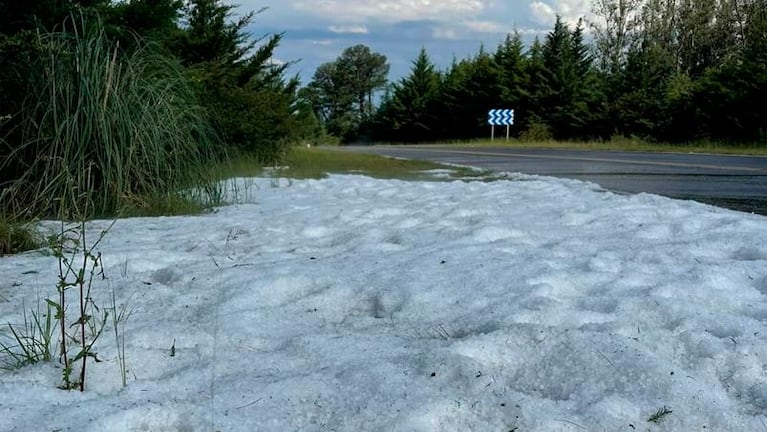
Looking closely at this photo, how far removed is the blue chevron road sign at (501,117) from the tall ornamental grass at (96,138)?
28746 millimetres

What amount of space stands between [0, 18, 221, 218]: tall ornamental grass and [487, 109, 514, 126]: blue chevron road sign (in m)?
28.7

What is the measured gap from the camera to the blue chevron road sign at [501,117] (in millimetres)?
33031

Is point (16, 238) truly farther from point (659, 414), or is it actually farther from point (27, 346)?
point (659, 414)

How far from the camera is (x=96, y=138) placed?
15.3 ft

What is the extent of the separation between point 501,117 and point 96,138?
2996cm

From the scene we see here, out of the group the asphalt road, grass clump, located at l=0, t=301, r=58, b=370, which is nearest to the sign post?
the asphalt road

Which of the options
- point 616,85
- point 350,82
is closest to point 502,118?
point 616,85

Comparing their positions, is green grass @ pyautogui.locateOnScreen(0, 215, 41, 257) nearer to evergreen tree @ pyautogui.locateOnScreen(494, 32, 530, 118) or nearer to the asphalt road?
the asphalt road

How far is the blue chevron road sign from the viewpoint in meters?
33.0

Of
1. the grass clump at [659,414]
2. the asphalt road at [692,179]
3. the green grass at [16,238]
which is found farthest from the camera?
the asphalt road at [692,179]

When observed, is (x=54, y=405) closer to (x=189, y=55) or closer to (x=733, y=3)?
(x=189, y=55)

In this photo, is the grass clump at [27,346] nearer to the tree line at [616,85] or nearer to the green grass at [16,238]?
the green grass at [16,238]

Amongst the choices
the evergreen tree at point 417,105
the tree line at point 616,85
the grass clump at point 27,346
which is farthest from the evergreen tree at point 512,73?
the grass clump at point 27,346

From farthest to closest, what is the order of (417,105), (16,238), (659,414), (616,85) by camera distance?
(417,105) → (616,85) → (16,238) → (659,414)
